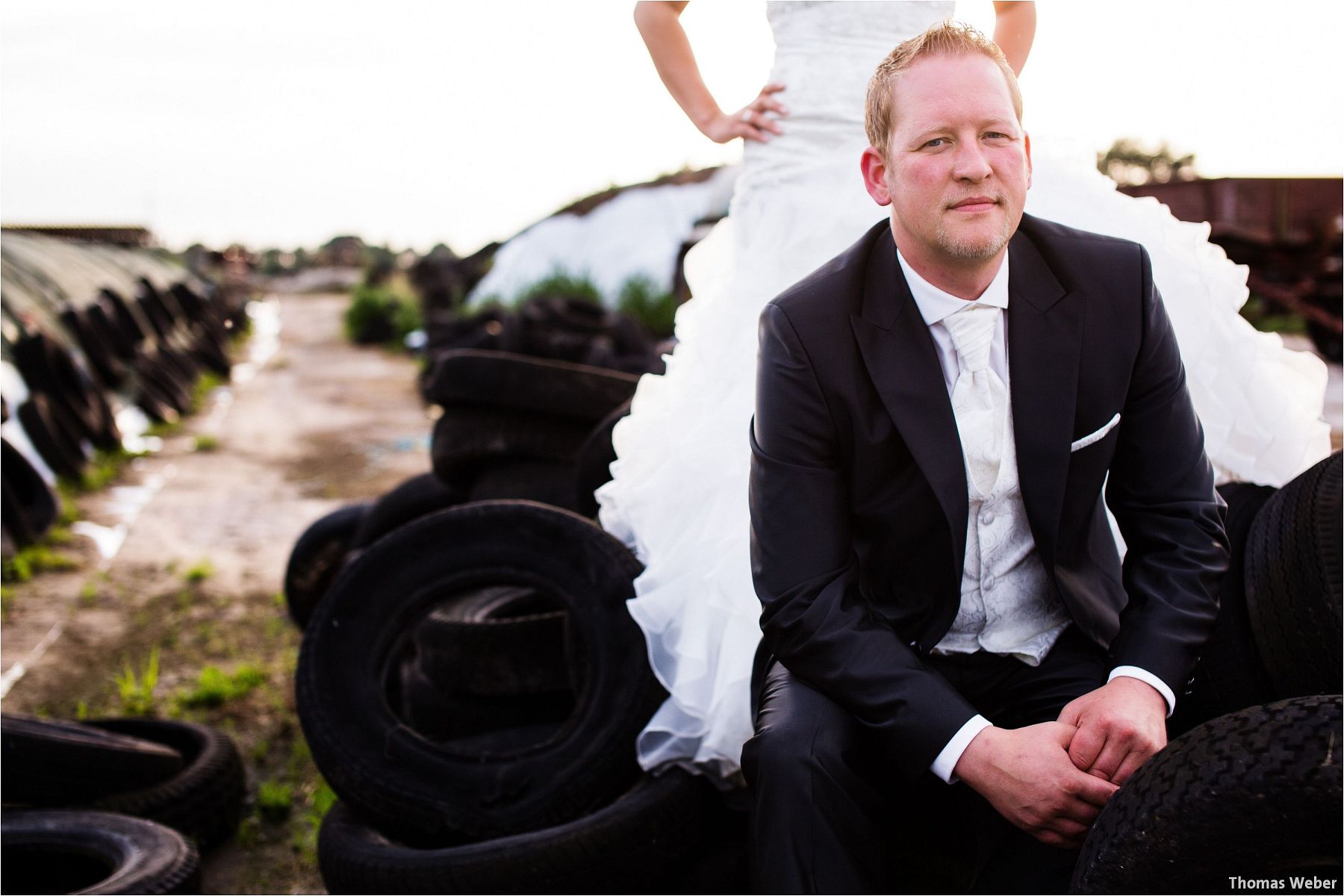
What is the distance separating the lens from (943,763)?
1.72 m

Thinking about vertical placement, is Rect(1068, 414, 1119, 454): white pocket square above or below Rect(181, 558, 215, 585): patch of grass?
above

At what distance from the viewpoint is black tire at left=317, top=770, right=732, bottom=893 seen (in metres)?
2.31

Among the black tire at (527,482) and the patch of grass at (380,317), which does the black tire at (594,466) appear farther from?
the patch of grass at (380,317)

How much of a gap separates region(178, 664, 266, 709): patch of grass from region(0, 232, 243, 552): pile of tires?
204cm

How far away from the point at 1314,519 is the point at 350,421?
365 inches

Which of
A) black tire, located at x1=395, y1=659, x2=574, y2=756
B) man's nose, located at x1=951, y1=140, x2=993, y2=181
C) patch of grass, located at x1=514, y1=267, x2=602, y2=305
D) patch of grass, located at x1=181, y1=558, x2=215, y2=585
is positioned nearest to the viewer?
man's nose, located at x1=951, y1=140, x2=993, y2=181

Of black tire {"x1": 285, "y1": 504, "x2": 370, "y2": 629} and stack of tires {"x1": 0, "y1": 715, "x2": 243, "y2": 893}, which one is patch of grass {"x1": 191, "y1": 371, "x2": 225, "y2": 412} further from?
stack of tires {"x1": 0, "y1": 715, "x2": 243, "y2": 893}

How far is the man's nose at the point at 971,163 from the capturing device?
175cm

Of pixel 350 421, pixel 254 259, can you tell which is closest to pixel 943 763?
pixel 350 421

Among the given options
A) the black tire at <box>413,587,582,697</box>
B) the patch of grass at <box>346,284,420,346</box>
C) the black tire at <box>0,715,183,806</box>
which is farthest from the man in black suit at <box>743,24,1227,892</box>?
the patch of grass at <box>346,284,420,346</box>

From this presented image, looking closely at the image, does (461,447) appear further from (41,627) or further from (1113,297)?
(1113,297)

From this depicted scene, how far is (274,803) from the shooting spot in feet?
10.8

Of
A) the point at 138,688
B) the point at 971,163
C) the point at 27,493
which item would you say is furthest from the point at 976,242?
the point at 27,493

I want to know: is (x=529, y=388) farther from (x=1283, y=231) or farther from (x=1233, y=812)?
(x=1283, y=231)
